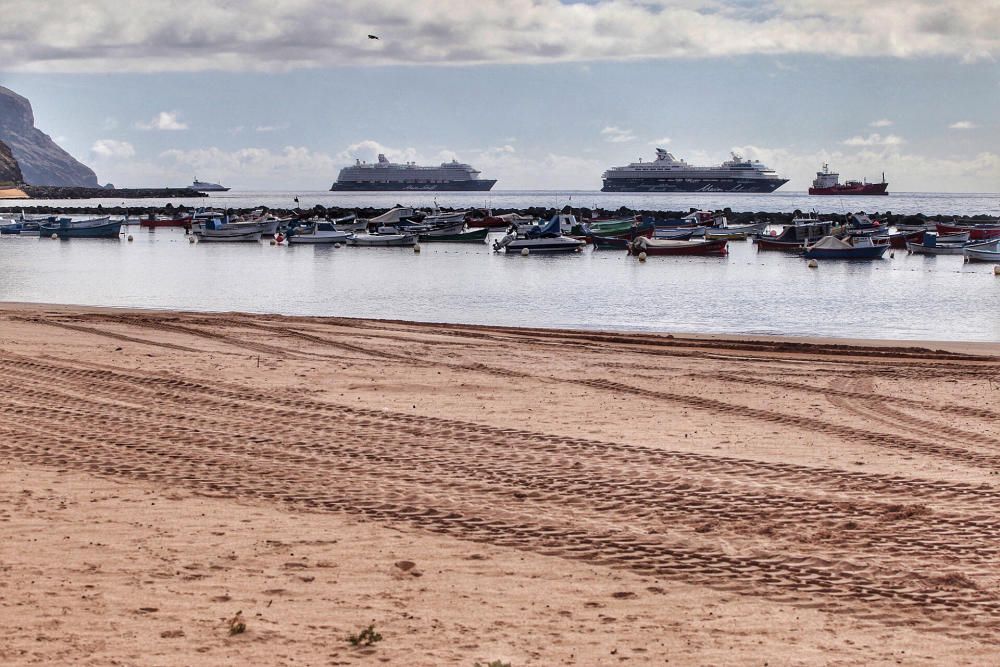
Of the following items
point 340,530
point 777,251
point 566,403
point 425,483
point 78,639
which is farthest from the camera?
point 777,251

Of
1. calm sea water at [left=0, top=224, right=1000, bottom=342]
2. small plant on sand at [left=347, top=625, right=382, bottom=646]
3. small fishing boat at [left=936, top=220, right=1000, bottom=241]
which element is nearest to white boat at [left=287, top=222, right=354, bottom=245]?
calm sea water at [left=0, top=224, right=1000, bottom=342]

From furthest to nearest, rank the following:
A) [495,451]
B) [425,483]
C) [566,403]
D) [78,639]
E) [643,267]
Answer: [643,267], [566,403], [495,451], [425,483], [78,639]

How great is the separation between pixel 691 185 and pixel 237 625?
7327 inches

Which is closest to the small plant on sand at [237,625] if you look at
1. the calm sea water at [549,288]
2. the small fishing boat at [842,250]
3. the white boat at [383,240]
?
the calm sea water at [549,288]

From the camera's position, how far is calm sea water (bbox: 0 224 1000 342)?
26.3 metres

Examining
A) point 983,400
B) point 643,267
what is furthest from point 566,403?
point 643,267

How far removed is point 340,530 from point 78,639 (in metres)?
2.11

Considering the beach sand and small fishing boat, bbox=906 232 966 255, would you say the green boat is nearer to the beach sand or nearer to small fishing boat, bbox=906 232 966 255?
small fishing boat, bbox=906 232 966 255

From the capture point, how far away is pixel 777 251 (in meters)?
59.8

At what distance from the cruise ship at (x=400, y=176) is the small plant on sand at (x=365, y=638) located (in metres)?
190

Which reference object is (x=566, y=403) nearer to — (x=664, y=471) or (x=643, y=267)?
(x=664, y=471)

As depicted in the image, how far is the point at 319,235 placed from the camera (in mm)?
64750

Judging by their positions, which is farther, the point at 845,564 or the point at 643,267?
the point at 643,267

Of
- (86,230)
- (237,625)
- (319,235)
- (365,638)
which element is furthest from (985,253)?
(86,230)
